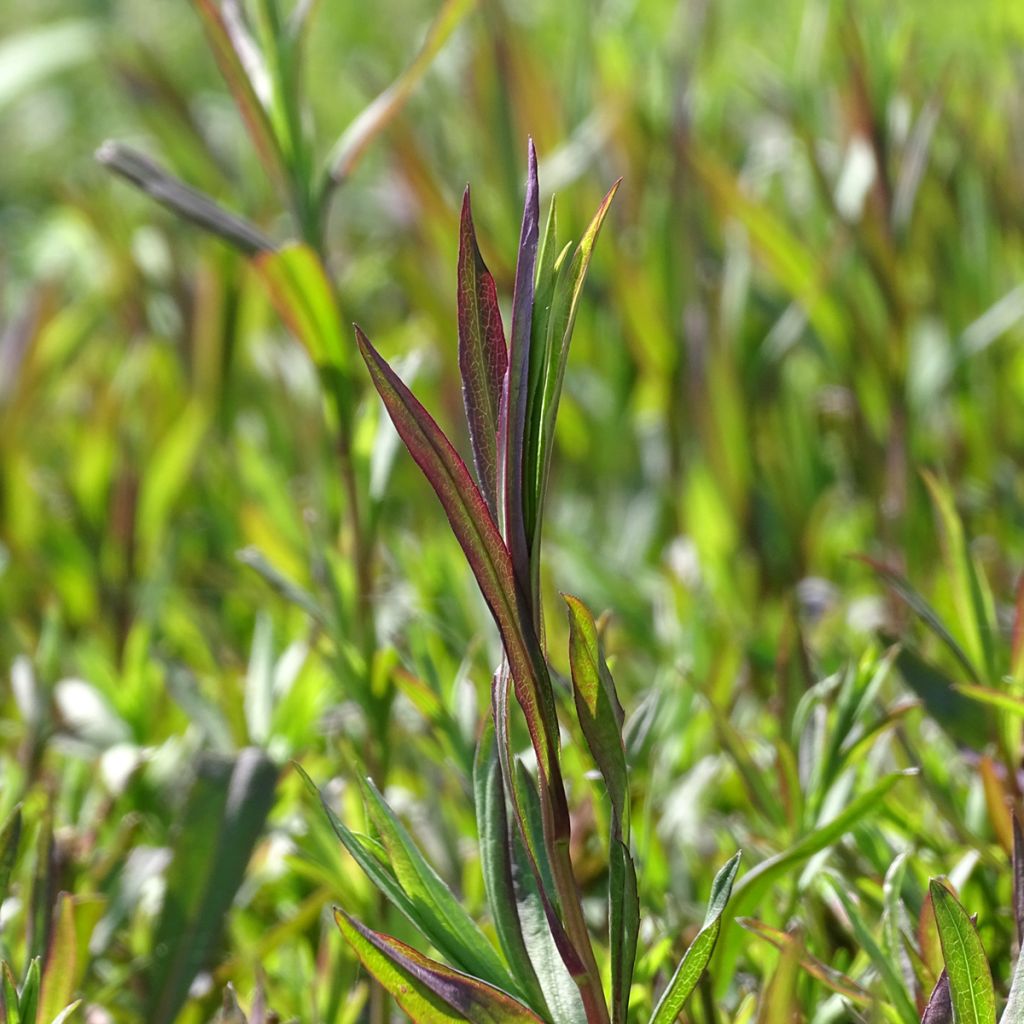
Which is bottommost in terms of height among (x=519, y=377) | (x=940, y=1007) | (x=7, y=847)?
(x=940, y=1007)

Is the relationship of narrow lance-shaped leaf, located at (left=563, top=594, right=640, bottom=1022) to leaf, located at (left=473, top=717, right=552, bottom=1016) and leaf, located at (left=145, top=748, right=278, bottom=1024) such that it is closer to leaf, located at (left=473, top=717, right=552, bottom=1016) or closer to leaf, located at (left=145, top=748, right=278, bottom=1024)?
leaf, located at (left=473, top=717, right=552, bottom=1016)

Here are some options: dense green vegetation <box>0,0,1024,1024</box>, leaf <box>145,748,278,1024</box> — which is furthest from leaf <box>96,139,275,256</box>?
leaf <box>145,748,278,1024</box>

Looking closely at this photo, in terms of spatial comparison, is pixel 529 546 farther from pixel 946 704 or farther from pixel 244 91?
pixel 244 91

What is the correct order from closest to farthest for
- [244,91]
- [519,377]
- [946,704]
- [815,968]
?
[519,377]
[815,968]
[946,704]
[244,91]

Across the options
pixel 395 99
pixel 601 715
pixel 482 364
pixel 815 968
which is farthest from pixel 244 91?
pixel 815 968

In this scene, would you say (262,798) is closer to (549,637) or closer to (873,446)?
(549,637)

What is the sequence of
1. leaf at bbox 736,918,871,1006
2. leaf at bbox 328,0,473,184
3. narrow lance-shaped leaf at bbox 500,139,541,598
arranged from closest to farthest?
1. narrow lance-shaped leaf at bbox 500,139,541,598
2. leaf at bbox 736,918,871,1006
3. leaf at bbox 328,0,473,184
